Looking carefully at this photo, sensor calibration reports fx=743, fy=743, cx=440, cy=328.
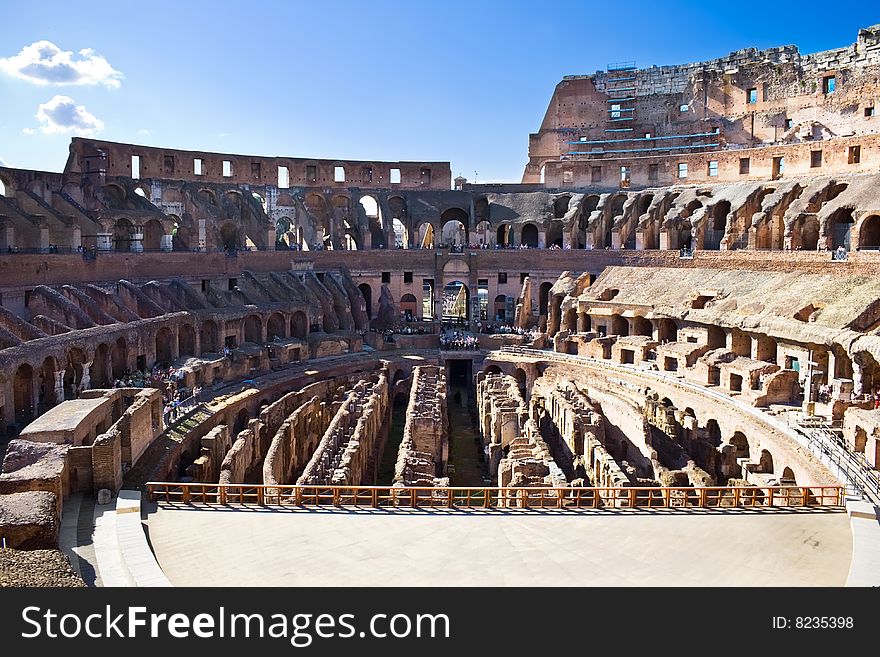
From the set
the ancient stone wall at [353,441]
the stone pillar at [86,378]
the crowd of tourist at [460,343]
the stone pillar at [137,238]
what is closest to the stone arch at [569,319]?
the crowd of tourist at [460,343]

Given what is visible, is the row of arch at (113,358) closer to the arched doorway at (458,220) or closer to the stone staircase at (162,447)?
the stone staircase at (162,447)

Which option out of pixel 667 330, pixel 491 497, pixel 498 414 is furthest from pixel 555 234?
pixel 491 497

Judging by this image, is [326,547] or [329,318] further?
[329,318]

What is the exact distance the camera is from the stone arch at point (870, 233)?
34.1 meters

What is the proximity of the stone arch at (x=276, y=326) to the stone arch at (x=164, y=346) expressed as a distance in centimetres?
712

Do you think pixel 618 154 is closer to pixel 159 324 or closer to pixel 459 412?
pixel 459 412

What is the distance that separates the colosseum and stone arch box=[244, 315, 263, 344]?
0.12 meters

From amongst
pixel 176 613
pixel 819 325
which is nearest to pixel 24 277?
pixel 176 613

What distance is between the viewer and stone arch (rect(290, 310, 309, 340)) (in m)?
37.9

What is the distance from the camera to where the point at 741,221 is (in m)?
40.5

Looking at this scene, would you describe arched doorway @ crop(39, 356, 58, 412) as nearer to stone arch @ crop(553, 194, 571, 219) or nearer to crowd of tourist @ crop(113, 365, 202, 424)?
crowd of tourist @ crop(113, 365, 202, 424)

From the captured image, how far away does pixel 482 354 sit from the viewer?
120 feet

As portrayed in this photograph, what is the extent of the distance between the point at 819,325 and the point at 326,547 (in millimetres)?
19991

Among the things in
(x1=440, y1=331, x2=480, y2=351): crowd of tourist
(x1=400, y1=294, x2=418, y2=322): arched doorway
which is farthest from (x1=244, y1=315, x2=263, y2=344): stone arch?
(x1=400, y1=294, x2=418, y2=322): arched doorway
